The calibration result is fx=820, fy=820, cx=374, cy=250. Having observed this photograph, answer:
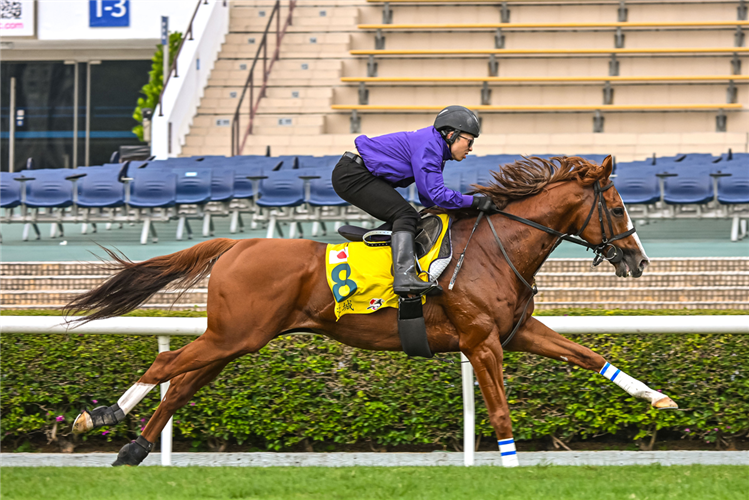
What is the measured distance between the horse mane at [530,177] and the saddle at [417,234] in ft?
1.17

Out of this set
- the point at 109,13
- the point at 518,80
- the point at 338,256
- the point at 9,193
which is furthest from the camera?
the point at 109,13

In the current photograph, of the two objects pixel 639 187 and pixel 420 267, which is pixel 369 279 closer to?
pixel 420 267

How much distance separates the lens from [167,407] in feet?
13.6

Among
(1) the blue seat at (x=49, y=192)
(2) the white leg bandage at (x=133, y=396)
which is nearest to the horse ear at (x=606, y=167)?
(2) the white leg bandage at (x=133, y=396)

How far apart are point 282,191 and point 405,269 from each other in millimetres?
7767

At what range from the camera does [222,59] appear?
20797 mm

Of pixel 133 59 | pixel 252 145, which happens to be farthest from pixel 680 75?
pixel 133 59

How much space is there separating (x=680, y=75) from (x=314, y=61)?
28.4ft

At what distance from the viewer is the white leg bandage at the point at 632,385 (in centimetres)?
394

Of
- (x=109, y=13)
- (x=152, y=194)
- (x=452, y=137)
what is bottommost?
(x=152, y=194)

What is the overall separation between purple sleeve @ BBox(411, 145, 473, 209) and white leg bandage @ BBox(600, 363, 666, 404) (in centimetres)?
112

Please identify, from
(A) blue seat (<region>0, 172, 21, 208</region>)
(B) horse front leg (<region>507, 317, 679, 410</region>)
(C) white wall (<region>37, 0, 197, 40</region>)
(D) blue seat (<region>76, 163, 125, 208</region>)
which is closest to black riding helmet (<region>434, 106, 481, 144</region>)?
(B) horse front leg (<region>507, 317, 679, 410</region>)

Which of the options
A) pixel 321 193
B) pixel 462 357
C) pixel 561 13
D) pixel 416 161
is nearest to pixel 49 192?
pixel 321 193

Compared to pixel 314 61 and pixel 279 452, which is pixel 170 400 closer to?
pixel 279 452
